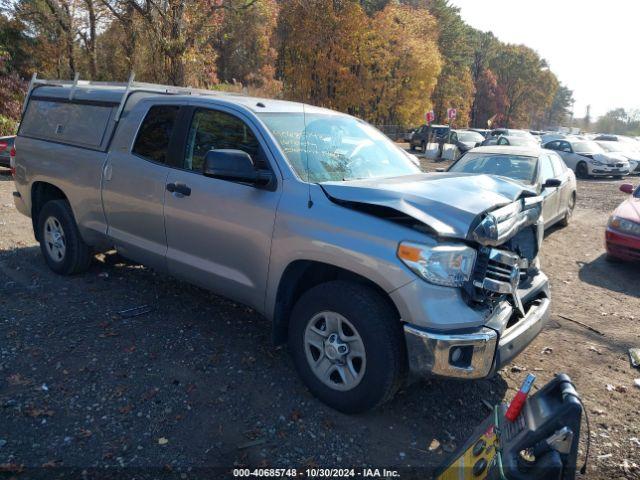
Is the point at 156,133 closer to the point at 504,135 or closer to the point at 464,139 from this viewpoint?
the point at 504,135

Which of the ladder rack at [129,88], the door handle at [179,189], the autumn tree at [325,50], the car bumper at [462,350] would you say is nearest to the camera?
the car bumper at [462,350]

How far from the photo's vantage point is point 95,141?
493cm

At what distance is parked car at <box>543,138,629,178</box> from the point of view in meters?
19.9

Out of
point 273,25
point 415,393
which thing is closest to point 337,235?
point 415,393

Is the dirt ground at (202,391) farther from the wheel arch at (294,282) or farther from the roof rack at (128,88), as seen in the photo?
the roof rack at (128,88)

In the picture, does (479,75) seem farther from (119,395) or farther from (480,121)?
(119,395)

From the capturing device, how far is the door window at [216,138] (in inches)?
151

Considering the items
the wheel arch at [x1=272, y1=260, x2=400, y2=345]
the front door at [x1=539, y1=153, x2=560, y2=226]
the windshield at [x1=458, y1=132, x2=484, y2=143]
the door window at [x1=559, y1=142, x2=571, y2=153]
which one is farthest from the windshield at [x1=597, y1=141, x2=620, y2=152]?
the wheel arch at [x1=272, y1=260, x2=400, y2=345]

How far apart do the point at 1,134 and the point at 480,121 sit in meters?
63.1

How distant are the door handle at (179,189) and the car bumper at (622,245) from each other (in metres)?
6.07

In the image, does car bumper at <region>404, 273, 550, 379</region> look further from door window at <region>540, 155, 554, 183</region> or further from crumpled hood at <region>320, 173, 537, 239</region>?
door window at <region>540, 155, 554, 183</region>

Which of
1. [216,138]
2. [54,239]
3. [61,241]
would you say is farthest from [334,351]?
[54,239]

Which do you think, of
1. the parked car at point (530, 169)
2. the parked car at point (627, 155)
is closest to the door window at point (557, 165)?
the parked car at point (530, 169)

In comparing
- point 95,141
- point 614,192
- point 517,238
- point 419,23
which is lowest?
point 614,192
